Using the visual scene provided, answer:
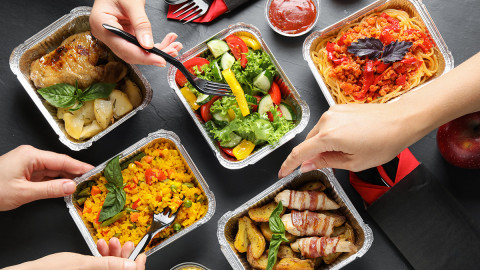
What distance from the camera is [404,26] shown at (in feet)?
10.3

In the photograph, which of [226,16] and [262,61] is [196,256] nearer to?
[262,61]

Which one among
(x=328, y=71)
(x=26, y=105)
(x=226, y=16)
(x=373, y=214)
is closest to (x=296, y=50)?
(x=328, y=71)

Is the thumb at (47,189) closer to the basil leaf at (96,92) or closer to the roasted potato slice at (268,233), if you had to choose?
the basil leaf at (96,92)

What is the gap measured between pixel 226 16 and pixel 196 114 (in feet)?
2.65

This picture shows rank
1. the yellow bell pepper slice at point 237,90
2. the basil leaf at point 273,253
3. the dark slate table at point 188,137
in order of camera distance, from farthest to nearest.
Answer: the dark slate table at point 188,137 → the yellow bell pepper slice at point 237,90 → the basil leaf at point 273,253

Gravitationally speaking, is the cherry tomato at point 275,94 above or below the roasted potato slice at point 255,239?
above

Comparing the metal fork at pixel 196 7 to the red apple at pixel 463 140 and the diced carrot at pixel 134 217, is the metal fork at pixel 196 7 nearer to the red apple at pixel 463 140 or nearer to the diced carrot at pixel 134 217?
the diced carrot at pixel 134 217

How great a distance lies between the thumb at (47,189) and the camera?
276 centimetres

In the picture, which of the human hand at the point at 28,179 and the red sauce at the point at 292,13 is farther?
the red sauce at the point at 292,13

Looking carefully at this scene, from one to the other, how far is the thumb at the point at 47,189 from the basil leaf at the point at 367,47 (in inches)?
81.2

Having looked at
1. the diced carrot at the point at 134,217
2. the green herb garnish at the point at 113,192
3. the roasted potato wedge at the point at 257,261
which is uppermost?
the green herb garnish at the point at 113,192

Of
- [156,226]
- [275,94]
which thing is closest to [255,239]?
[156,226]

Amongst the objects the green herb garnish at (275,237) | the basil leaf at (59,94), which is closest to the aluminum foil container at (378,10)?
the green herb garnish at (275,237)

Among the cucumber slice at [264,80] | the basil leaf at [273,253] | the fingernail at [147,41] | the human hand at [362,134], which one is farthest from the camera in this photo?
the cucumber slice at [264,80]
